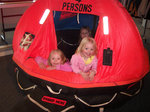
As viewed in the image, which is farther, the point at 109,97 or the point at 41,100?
the point at 41,100

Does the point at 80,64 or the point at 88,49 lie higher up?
the point at 88,49

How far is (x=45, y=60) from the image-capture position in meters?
1.92

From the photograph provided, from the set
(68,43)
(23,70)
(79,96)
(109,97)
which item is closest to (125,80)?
(109,97)

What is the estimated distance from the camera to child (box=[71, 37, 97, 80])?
1621 mm

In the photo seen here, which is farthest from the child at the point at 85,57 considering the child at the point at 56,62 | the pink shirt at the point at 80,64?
the child at the point at 56,62

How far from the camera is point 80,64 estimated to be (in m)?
1.76

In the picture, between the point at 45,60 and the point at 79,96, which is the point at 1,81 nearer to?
the point at 45,60

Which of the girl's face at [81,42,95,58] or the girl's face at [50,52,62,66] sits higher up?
the girl's face at [81,42,95,58]

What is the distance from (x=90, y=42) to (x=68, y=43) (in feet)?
3.96

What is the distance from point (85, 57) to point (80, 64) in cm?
9

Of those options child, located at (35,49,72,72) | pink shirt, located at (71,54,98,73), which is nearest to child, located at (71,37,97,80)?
pink shirt, located at (71,54,98,73)

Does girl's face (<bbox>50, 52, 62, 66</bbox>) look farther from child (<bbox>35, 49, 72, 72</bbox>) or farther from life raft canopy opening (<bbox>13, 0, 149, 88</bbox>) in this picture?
life raft canopy opening (<bbox>13, 0, 149, 88</bbox>)

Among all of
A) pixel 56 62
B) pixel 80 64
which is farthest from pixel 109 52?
pixel 56 62

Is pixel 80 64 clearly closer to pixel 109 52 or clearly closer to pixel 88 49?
pixel 88 49
